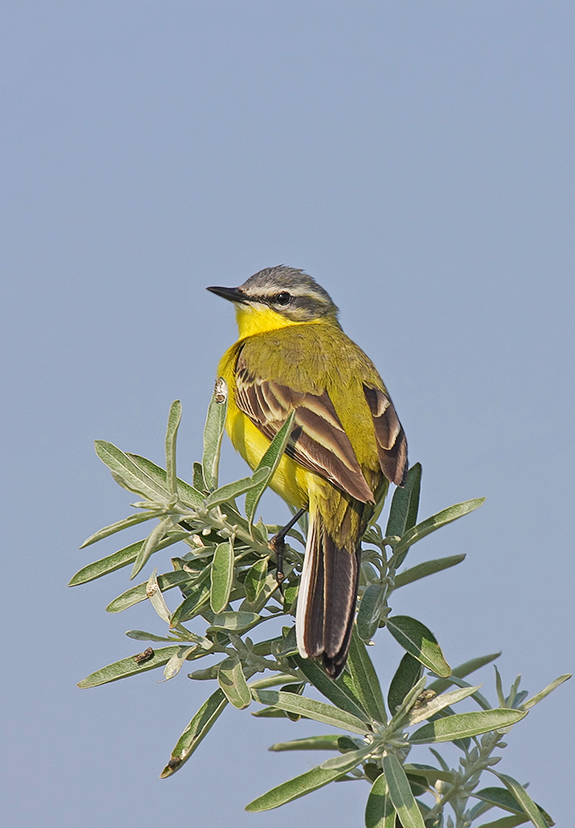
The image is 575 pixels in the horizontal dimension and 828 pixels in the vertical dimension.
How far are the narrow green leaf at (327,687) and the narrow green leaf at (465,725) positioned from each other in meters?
0.26

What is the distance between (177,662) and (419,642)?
970 mm

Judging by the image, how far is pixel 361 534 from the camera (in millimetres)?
4402

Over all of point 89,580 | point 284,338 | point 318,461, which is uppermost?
point 284,338

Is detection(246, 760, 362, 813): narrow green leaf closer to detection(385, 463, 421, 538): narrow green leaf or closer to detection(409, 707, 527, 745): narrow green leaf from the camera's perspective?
detection(409, 707, 527, 745): narrow green leaf

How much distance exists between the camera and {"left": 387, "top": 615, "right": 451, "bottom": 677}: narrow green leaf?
144 inches

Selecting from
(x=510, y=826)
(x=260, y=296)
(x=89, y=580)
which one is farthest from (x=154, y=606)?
(x=260, y=296)

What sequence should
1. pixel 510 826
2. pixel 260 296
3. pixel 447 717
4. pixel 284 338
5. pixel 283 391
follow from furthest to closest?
pixel 260 296
pixel 284 338
pixel 283 391
pixel 510 826
pixel 447 717

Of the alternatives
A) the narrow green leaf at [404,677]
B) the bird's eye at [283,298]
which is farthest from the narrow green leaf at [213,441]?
the bird's eye at [283,298]

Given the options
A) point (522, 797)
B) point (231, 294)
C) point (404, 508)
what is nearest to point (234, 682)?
point (522, 797)

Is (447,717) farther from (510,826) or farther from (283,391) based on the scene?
(283,391)

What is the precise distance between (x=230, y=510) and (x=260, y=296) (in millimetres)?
3295

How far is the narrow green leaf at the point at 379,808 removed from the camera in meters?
3.31

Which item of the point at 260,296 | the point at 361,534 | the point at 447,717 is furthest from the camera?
the point at 260,296

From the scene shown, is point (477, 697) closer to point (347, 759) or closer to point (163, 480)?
point (347, 759)
